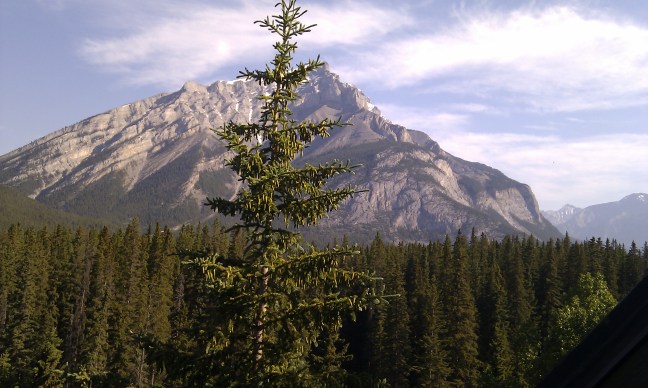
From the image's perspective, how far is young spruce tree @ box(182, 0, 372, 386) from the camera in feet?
30.0

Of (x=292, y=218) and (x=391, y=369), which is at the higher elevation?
(x=292, y=218)

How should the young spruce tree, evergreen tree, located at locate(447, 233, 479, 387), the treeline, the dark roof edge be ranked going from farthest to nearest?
evergreen tree, located at locate(447, 233, 479, 387), the treeline, the young spruce tree, the dark roof edge

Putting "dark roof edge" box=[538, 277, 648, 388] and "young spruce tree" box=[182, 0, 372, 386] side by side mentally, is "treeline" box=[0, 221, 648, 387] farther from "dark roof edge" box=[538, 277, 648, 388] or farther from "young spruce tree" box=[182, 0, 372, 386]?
"dark roof edge" box=[538, 277, 648, 388]

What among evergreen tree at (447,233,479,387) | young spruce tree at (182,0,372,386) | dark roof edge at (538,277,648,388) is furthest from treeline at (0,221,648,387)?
dark roof edge at (538,277,648,388)

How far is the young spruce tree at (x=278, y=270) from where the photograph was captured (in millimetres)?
9141

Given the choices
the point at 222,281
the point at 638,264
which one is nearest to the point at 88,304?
the point at 222,281

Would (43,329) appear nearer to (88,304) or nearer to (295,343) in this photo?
(88,304)

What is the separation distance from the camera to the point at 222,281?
30.4ft

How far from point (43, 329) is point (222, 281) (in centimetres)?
5305

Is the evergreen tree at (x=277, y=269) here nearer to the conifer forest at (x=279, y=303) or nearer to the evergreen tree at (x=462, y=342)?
the conifer forest at (x=279, y=303)

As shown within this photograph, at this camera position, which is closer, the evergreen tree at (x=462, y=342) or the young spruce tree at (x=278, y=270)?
the young spruce tree at (x=278, y=270)

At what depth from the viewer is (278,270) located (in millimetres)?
9633

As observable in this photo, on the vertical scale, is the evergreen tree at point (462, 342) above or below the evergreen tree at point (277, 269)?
below

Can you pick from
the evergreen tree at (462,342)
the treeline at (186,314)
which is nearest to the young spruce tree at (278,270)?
the treeline at (186,314)
